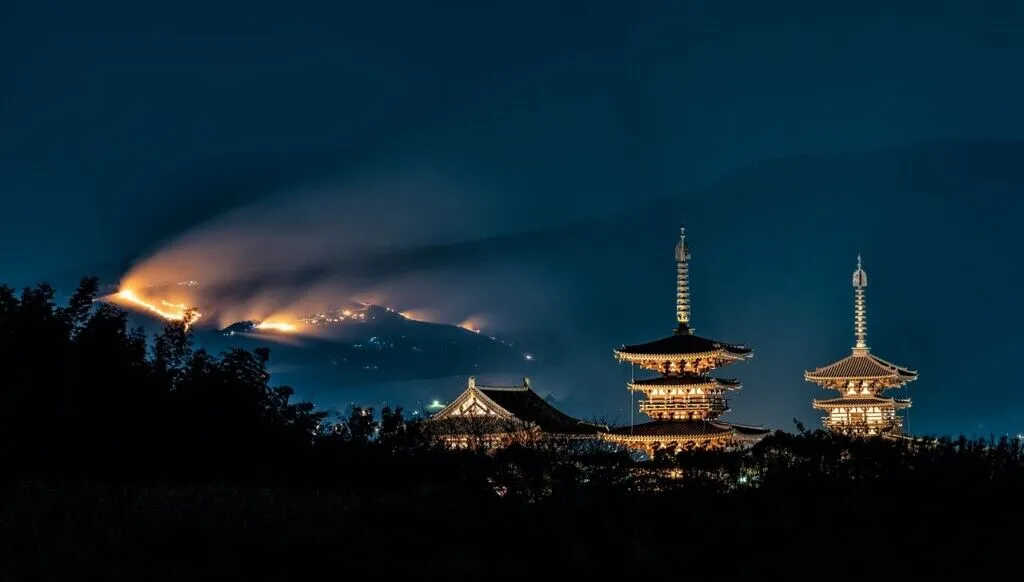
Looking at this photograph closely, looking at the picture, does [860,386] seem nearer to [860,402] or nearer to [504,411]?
[860,402]

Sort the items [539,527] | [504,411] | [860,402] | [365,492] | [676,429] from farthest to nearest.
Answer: [860,402]
[676,429]
[504,411]
[365,492]
[539,527]

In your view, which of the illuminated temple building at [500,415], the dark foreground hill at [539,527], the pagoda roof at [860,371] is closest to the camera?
the dark foreground hill at [539,527]

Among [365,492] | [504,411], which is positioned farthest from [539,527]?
[504,411]

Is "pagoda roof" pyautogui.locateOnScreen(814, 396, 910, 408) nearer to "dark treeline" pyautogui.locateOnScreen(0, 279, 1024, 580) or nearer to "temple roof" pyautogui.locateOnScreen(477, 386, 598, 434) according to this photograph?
"temple roof" pyautogui.locateOnScreen(477, 386, 598, 434)

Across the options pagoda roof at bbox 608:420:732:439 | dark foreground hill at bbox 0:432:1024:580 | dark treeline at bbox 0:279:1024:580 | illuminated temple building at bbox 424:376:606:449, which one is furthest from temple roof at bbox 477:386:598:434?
dark foreground hill at bbox 0:432:1024:580

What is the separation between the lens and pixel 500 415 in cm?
4516

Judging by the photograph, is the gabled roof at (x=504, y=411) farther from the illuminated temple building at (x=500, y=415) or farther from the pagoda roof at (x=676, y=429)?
the pagoda roof at (x=676, y=429)

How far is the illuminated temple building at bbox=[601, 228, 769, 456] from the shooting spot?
4612cm

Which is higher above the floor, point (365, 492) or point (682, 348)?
point (682, 348)

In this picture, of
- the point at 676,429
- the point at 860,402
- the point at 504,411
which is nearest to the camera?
the point at 504,411

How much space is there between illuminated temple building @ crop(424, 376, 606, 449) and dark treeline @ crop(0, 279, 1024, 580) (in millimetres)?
14453

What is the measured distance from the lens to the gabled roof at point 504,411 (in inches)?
1737

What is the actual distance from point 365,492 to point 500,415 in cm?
2174

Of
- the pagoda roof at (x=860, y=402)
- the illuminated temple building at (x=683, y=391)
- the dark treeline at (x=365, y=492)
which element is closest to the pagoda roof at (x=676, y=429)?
the illuminated temple building at (x=683, y=391)
